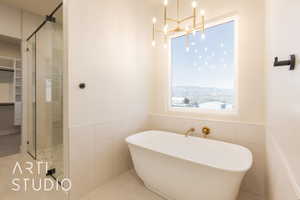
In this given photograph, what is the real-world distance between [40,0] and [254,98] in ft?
12.6

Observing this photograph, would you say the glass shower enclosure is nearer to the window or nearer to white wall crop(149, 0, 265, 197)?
the window

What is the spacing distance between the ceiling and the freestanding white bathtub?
2927 mm

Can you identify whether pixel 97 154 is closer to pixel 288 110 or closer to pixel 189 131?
pixel 189 131

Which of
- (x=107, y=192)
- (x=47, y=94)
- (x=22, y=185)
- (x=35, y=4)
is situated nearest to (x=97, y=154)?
(x=107, y=192)

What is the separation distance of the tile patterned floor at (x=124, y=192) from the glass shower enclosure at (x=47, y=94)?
557 millimetres

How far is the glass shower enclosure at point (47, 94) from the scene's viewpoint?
1.90 m

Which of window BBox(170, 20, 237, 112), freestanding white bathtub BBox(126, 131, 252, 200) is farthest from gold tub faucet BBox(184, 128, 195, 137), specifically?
→ window BBox(170, 20, 237, 112)

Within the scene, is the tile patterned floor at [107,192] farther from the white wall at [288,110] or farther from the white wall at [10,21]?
the white wall at [10,21]

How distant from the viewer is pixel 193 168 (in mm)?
1329

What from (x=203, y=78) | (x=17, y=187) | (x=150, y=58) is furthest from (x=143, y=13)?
(x=17, y=187)

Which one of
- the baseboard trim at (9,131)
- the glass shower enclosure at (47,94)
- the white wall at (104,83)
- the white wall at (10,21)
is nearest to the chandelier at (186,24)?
the white wall at (104,83)

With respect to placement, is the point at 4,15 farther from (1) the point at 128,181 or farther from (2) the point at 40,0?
(1) the point at 128,181

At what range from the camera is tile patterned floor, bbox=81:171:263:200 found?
1.66 m

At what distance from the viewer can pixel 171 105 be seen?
2641 millimetres
